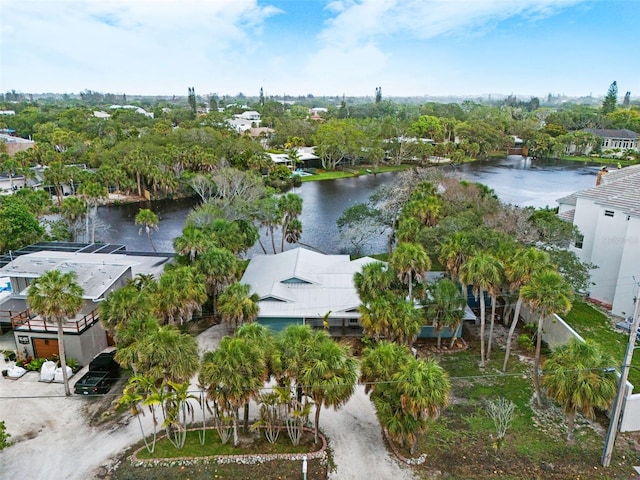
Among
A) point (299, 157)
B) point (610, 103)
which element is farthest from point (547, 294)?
point (610, 103)

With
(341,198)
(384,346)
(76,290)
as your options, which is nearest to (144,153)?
(341,198)

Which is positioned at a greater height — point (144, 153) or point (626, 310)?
point (144, 153)

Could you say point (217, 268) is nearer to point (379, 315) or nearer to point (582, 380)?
point (379, 315)

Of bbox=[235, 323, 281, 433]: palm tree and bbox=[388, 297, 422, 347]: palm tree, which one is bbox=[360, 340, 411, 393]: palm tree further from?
bbox=[388, 297, 422, 347]: palm tree

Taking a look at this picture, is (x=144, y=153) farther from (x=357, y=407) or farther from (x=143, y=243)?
(x=357, y=407)

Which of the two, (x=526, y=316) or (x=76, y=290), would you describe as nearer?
(x=76, y=290)

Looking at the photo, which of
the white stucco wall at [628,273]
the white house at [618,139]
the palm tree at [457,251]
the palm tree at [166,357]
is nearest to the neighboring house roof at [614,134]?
the white house at [618,139]
